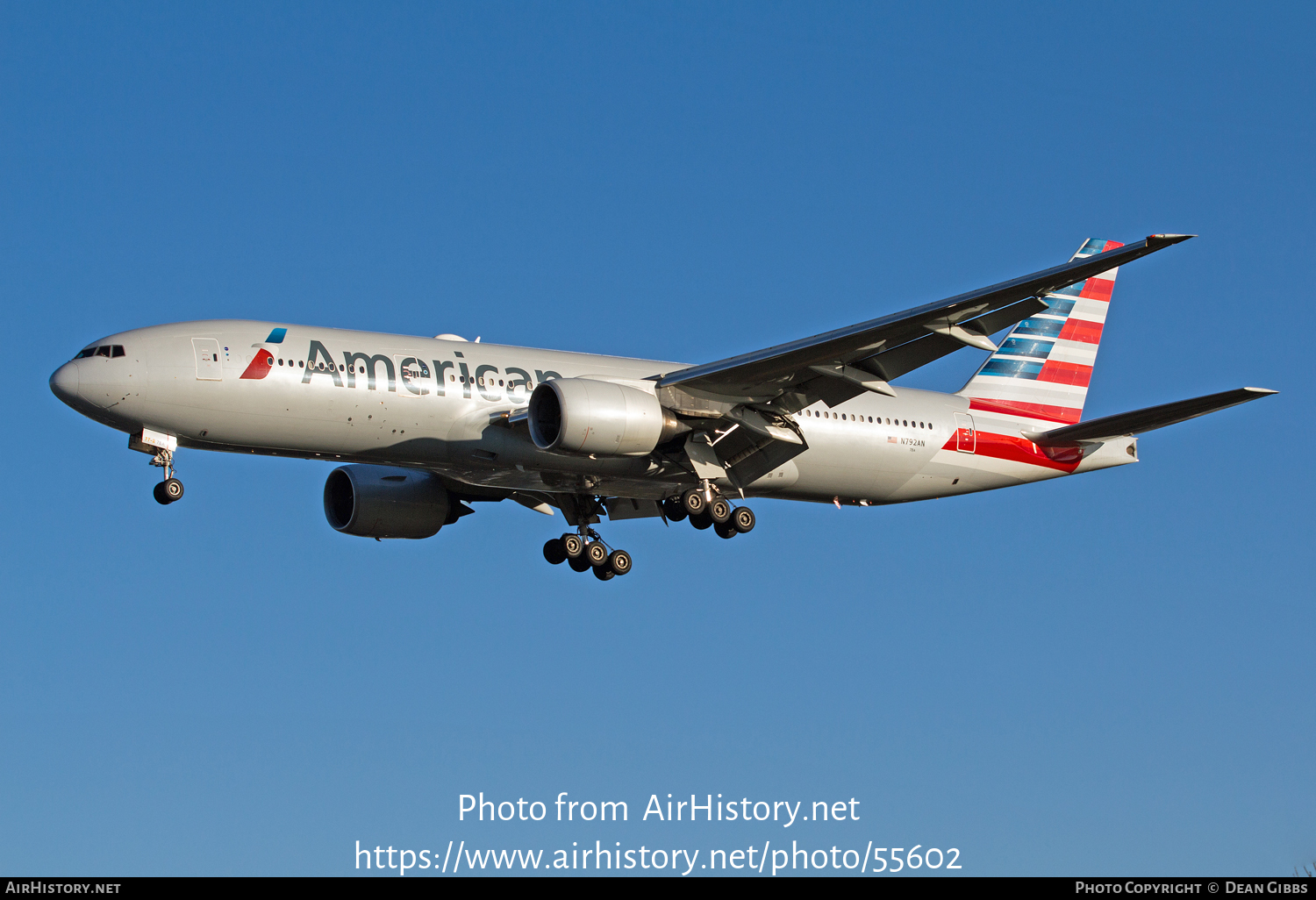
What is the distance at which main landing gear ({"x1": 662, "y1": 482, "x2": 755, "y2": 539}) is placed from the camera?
36.8m

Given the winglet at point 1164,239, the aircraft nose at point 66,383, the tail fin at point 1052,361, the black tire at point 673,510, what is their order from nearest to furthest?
the winglet at point 1164,239, the aircraft nose at point 66,383, the black tire at point 673,510, the tail fin at point 1052,361

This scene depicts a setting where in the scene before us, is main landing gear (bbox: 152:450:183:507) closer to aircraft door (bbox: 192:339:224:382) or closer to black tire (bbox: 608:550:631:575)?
aircraft door (bbox: 192:339:224:382)

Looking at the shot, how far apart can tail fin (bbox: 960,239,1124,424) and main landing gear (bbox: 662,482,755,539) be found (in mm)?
7550

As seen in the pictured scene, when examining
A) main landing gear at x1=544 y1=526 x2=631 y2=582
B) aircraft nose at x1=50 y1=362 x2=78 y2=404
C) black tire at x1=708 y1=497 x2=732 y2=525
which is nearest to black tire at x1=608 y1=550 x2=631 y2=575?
main landing gear at x1=544 y1=526 x2=631 y2=582

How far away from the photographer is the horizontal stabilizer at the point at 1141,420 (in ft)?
106

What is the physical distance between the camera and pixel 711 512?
121 feet

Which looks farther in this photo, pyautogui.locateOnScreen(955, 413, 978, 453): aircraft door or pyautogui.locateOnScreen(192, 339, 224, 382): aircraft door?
pyautogui.locateOnScreen(955, 413, 978, 453): aircraft door

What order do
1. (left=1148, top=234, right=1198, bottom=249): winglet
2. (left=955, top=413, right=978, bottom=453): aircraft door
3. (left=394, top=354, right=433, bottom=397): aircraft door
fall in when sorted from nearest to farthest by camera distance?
1. (left=1148, top=234, right=1198, bottom=249): winglet
2. (left=394, top=354, right=433, bottom=397): aircraft door
3. (left=955, top=413, right=978, bottom=453): aircraft door

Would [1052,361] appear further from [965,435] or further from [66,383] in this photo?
[66,383]

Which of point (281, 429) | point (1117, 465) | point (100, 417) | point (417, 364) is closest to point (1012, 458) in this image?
point (1117, 465)

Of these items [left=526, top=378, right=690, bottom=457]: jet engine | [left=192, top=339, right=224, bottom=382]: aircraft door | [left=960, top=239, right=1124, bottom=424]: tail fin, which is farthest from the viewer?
[left=960, top=239, right=1124, bottom=424]: tail fin

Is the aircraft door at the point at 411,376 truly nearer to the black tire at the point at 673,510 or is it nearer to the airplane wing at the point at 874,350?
the airplane wing at the point at 874,350

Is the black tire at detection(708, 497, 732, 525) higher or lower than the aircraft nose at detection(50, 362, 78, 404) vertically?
higher

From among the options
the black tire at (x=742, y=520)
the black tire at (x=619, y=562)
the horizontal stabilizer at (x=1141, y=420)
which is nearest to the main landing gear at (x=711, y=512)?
the black tire at (x=742, y=520)
